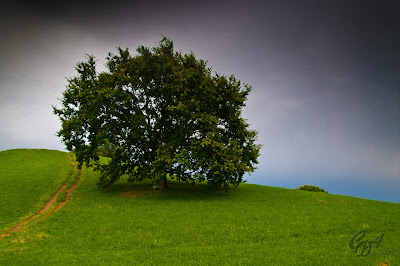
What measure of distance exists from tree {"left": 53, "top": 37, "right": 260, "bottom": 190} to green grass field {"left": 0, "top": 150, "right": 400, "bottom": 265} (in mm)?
4910

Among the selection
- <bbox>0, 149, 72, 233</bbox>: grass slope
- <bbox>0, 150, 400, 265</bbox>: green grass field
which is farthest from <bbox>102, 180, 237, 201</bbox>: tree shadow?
<bbox>0, 149, 72, 233</bbox>: grass slope

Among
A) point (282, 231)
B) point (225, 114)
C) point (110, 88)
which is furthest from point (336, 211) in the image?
point (110, 88)

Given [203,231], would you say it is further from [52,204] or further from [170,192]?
[52,204]

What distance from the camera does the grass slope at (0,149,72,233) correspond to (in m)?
31.9

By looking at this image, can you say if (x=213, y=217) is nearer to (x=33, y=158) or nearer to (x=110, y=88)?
(x=110, y=88)

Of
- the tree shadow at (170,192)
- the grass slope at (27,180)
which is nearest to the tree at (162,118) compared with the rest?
the tree shadow at (170,192)

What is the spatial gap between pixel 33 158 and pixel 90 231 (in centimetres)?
5859

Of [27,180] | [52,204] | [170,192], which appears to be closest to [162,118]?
[170,192]

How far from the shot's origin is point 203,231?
2186 cm

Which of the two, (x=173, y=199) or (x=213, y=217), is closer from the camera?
(x=213, y=217)

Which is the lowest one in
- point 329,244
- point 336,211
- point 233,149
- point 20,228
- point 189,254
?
point 20,228

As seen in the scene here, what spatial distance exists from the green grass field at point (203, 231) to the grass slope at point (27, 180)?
33.2 inches

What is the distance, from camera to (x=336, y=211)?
28.4 metres

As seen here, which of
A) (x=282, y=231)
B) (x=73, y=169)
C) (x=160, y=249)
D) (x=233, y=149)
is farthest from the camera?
(x=73, y=169)
